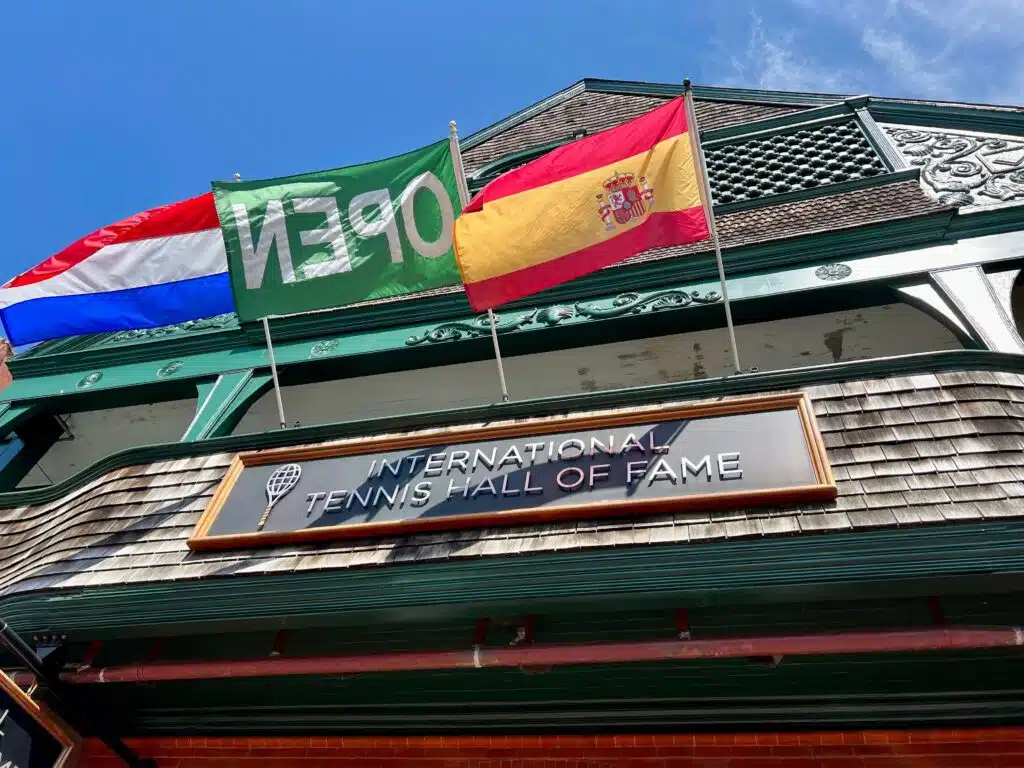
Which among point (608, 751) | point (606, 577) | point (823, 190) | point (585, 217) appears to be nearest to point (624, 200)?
point (585, 217)

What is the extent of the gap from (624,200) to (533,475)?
249 cm

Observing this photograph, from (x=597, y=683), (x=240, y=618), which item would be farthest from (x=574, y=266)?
(x=240, y=618)

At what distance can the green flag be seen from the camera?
7.31m

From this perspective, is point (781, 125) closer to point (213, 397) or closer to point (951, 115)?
point (951, 115)

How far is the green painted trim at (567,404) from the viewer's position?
203 inches

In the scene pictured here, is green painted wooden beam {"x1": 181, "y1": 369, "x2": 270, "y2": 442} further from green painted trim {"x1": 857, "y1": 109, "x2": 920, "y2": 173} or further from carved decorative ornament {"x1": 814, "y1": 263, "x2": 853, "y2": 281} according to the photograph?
green painted trim {"x1": 857, "y1": 109, "x2": 920, "y2": 173}

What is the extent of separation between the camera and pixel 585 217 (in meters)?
6.54

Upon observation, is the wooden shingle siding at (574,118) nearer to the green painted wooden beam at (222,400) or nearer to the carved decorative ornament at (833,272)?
the carved decorative ornament at (833,272)

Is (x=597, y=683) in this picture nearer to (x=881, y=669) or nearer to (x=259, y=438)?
(x=881, y=669)

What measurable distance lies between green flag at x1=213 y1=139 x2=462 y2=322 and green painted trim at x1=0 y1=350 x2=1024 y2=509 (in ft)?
4.82

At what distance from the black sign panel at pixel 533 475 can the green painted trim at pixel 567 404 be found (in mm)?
183

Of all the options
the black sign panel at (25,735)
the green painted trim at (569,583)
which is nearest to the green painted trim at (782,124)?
the green painted trim at (569,583)

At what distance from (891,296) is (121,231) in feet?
25.0

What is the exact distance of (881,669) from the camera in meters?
4.66
